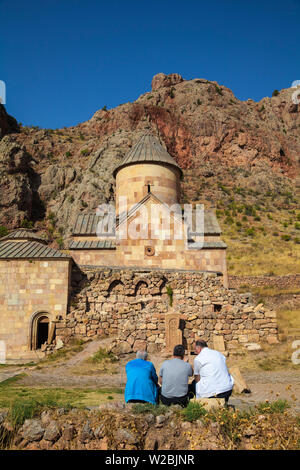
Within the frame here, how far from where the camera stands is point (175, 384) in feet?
11.8

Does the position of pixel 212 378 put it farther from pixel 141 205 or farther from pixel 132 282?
pixel 141 205

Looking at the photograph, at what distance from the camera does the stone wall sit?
365 inches

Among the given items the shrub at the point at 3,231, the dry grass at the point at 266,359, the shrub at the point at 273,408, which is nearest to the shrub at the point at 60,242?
the shrub at the point at 3,231

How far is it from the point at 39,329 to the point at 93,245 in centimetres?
341

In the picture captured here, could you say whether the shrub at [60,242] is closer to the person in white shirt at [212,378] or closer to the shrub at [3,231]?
the shrub at [3,231]

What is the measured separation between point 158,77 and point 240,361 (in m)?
A: 58.1

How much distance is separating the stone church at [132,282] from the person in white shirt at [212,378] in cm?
401

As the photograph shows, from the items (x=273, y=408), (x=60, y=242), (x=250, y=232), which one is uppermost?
(x=250, y=232)

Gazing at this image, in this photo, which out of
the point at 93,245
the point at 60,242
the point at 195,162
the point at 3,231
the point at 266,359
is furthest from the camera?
the point at 195,162

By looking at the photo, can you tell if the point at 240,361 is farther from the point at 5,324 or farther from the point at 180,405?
the point at 5,324

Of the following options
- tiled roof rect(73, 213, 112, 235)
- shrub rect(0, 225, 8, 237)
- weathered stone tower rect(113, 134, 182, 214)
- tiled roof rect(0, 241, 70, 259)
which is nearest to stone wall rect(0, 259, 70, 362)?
tiled roof rect(0, 241, 70, 259)

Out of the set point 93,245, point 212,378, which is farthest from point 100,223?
point 212,378

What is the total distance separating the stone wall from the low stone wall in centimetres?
59

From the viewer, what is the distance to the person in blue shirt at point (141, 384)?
3572mm
